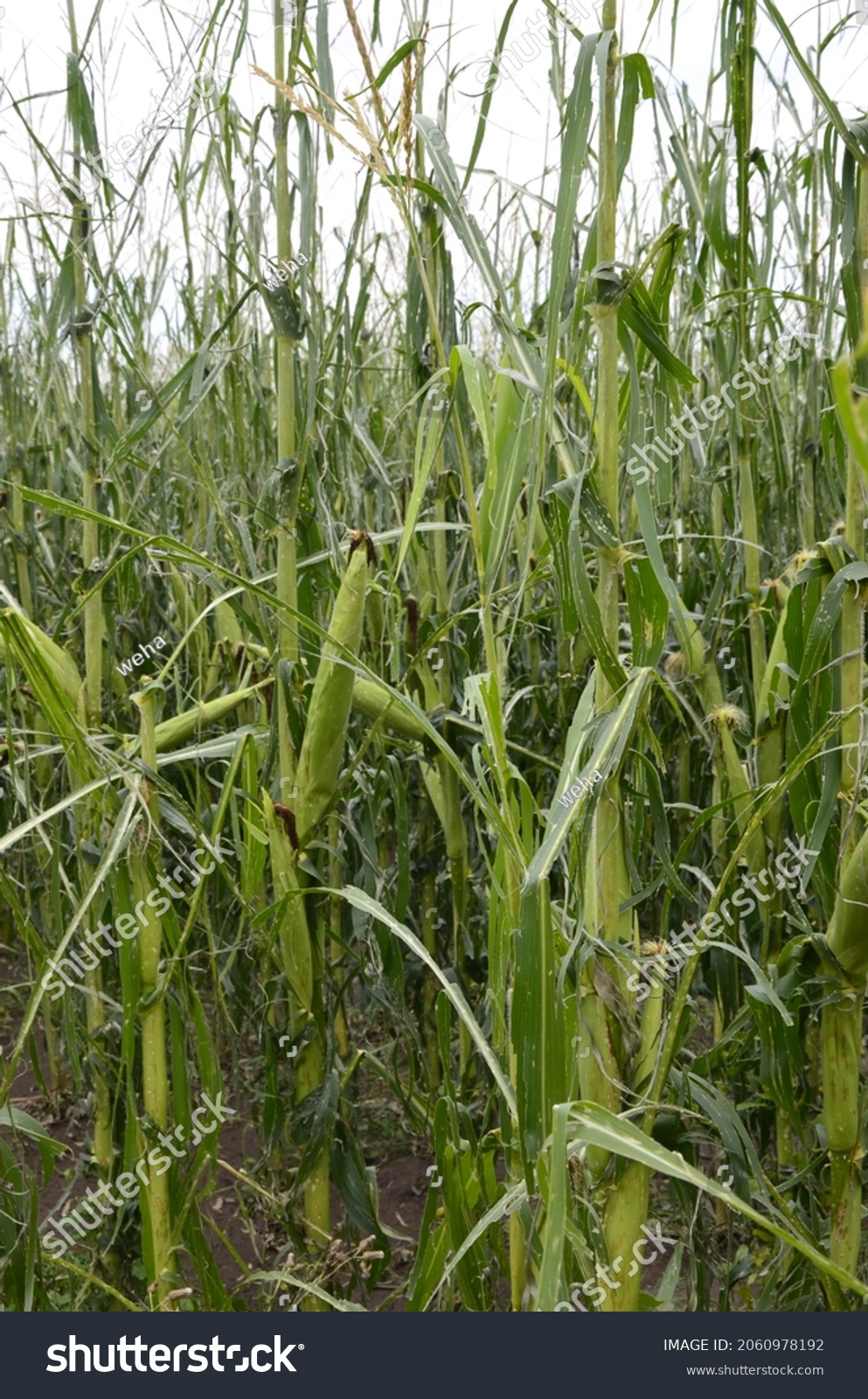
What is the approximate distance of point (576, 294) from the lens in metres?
1.07

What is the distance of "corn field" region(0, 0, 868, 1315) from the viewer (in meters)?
1.04

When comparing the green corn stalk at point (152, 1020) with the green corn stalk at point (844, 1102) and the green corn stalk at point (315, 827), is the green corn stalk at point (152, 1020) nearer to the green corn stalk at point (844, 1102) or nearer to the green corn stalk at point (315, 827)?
the green corn stalk at point (315, 827)

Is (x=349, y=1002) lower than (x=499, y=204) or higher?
lower

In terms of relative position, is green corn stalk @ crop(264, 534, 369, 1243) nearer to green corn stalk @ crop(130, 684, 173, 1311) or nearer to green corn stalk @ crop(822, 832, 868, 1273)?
green corn stalk @ crop(130, 684, 173, 1311)

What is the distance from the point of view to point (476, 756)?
44.5 inches

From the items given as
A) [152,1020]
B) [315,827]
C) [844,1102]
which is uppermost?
[315,827]

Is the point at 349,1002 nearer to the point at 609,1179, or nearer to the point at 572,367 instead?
the point at 609,1179

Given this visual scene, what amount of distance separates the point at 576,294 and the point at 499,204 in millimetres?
1335

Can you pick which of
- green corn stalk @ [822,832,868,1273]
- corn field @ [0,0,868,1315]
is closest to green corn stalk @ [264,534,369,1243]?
corn field @ [0,0,868,1315]

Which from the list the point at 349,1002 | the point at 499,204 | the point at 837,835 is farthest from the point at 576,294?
the point at 349,1002

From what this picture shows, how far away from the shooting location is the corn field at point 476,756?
1.04 m

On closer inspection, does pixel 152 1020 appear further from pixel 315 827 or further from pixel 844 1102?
pixel 844 1102

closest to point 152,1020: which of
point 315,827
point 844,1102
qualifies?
point 315,827

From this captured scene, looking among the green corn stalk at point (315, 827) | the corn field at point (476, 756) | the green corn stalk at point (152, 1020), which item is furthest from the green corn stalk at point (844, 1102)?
the green corn stalk at point (152, 1020)
